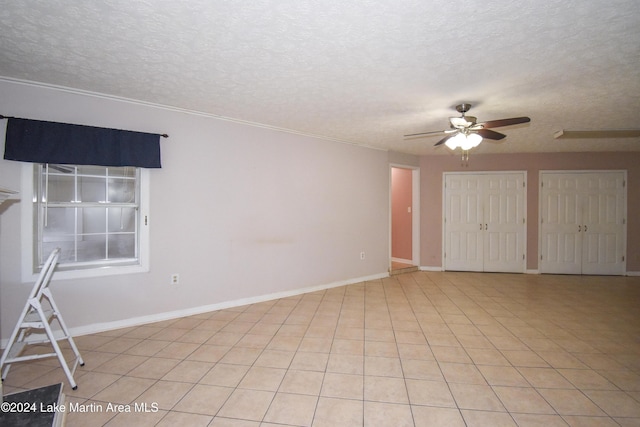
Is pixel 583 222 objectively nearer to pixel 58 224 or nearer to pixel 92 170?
pixel 92 170

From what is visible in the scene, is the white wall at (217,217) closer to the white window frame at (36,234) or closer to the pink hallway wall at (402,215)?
the white window frame at (36,234)

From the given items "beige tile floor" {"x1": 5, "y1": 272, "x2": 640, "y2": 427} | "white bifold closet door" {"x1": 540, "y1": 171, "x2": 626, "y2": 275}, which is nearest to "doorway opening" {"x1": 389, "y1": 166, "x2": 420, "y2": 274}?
"beige tile floor" {"x1": 5, "y1": 272, "x2": 640, "y2": 427}

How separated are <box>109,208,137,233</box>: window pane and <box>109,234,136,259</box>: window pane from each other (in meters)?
0.07

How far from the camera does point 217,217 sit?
12.4ft

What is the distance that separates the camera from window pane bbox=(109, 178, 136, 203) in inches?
128

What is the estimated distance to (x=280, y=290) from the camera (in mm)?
4348

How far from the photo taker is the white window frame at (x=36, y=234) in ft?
9.00

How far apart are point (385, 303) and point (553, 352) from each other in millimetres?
1891

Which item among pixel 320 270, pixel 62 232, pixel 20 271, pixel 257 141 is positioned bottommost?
pixel 320 270

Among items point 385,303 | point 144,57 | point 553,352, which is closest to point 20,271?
point 144,57

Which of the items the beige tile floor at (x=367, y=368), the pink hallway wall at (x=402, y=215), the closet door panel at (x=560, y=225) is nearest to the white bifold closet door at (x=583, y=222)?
the closet door panel at (x=560, y=225)

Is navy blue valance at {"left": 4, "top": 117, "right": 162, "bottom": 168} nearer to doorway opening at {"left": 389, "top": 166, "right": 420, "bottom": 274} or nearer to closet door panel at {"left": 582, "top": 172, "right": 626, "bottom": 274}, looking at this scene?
doorway opening at {"left": 389, "top": 166, "right": 420, "bottom": 274}

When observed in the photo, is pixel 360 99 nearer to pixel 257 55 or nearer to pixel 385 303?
pixel 257 55

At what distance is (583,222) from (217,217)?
7004mm
